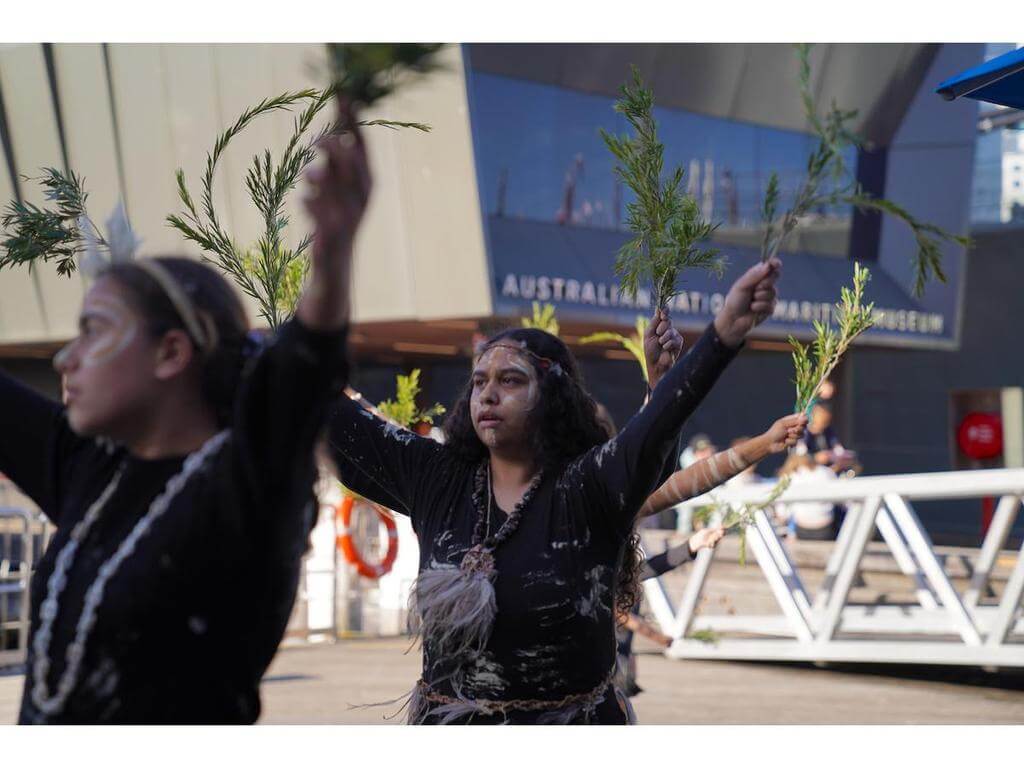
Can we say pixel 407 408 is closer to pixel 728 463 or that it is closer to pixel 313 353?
pixel 728 463

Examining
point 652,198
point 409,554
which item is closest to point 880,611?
point 409,554

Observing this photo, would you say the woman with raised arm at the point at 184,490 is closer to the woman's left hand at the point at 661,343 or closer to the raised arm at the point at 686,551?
the woman's left hand at the point at 661,343

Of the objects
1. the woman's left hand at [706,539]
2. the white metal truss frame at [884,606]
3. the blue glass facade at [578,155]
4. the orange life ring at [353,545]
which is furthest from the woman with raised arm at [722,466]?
the blue glass facade at [578,155]

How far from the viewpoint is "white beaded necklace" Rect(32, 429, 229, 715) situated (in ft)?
5.68

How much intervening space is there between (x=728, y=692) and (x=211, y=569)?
6643 millimetres

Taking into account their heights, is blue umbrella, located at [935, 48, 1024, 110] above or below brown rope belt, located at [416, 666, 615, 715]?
above

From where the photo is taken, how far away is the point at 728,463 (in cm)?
334

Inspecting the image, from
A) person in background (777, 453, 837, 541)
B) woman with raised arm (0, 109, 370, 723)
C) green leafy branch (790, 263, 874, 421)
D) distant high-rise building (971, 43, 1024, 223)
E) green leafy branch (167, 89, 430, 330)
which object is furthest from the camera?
distant high-rise building (971, 43, 1024, 223)

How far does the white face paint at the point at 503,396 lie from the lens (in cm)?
311

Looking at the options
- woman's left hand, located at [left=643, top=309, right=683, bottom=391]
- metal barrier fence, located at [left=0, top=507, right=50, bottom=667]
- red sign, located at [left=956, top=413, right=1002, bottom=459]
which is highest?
woman's left hand, located at [left=643, top=309, right=683, bottom=391]

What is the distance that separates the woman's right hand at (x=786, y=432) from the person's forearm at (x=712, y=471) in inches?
0.7

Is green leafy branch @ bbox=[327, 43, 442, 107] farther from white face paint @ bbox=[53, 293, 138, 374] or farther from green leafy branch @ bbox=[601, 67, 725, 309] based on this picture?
green leafy branch @ bbox=[601, 67, 725, 309]

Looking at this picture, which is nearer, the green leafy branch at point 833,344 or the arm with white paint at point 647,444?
the arm with white paint at point 647,444

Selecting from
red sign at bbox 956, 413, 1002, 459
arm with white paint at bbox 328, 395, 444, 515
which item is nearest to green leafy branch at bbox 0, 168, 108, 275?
arm with white paint at bbox 328, 395, 444, 515
